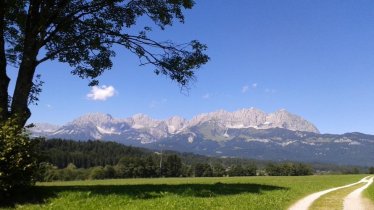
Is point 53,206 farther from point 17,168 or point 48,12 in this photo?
point 48,12

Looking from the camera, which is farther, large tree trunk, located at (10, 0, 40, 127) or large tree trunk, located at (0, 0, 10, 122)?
large tree trunk, located at (10, 0, 40, 127)

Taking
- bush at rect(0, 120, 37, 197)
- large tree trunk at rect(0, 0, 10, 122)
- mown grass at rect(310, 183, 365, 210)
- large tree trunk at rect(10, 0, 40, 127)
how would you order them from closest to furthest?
1. bush at rect(0, 120, 37, 197)
2. large tree trunk at rect(0, 0, 10, 122)
3. large tree trunk at rect(10, 0, 40, 127)
4. mown grass at rect(310, 183, 365, 210)

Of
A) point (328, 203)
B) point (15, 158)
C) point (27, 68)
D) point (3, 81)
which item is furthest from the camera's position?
point (328, 203)

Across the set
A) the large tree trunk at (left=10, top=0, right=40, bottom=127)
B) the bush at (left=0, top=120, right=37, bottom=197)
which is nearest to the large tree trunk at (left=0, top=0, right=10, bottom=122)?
the large tree trunk at (left=10, top=0, right=40, bottom=127)

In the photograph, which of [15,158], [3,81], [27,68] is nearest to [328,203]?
[15,158]

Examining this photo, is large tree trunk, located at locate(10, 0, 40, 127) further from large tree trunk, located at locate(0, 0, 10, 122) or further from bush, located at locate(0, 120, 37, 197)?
bush, located at locate(0, 120, 37, 197)

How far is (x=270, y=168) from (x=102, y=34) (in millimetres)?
169116

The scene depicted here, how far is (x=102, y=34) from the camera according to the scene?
28766mm

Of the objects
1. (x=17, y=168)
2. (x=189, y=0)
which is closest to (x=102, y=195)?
(x=17, y=168)

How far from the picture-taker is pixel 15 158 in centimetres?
2052

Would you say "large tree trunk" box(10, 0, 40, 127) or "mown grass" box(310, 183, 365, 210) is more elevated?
"large tree trunk" box(10, 0, 40, 127)

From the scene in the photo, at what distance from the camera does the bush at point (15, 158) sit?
66.0 feet

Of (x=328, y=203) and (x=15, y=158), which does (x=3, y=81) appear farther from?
(x=328, y=203)

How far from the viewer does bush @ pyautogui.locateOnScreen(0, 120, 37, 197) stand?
2012 cm
